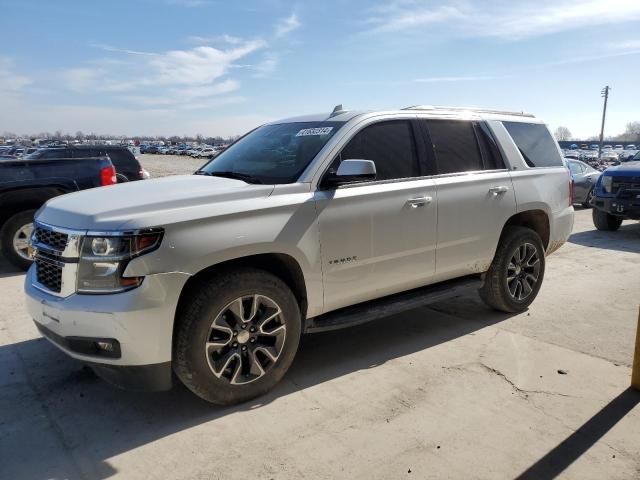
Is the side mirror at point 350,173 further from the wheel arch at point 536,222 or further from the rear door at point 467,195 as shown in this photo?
the wheel arch at point 536,222

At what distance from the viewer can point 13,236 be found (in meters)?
7.22

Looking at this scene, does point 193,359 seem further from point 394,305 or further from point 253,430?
point 394,305

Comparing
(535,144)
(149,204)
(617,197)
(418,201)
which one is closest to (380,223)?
(418,201)

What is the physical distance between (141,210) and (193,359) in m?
0.94

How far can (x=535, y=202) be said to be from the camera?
515 cm

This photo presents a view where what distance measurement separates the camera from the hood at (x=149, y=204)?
2.99m

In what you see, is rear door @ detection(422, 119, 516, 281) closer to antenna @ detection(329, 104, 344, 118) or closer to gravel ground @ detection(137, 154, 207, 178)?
antenna @ detection(329, 104, 344, 118)

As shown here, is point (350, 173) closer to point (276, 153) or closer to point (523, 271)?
point (276, 153)

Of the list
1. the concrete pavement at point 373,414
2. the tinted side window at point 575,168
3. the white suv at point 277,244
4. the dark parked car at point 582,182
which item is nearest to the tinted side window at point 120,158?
the concrete pavement at point 373,414

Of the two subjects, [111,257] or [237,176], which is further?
[237,176]

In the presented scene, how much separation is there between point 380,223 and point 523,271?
6.98 feet

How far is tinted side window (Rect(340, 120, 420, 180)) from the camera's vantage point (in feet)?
13.0

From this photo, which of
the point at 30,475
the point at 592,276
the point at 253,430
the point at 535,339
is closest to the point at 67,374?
the point at 30,475

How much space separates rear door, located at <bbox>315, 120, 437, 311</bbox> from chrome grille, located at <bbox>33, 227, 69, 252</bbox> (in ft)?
5.30
